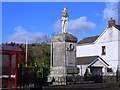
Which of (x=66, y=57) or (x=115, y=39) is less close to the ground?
(x=115, y=39)

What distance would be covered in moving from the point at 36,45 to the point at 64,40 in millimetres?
43026

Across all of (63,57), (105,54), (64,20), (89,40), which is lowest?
(63,57)

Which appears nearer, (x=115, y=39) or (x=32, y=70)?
(x=32, y=70)

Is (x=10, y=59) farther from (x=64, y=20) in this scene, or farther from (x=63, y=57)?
(x=64, y=20)

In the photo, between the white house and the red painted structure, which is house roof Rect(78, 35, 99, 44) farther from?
the red painted structure

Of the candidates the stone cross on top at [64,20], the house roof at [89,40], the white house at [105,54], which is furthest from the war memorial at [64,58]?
the house roof at [89,40]

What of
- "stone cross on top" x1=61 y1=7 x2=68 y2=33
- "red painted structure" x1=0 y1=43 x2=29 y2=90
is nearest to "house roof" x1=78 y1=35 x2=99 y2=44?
"stone cross on top" x1=61 y1=7 x2=68 y2=33

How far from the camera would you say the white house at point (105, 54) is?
48.9 m

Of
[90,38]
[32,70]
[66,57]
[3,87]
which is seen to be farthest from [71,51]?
[90,38]

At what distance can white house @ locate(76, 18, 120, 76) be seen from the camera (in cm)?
4894

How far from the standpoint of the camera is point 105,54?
51.8m

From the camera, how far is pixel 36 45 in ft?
223

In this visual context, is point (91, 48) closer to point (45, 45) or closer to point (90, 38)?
point (90, 38)

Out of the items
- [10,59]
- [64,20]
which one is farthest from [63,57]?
[10,59]
